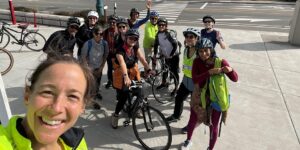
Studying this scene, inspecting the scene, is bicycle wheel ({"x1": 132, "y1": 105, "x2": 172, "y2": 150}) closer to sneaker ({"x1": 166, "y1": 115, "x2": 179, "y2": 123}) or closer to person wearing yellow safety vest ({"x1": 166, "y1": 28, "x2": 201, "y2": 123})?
sneaker ({"x1": 166, "y1": 115, "x2": 179, "y2": 123})

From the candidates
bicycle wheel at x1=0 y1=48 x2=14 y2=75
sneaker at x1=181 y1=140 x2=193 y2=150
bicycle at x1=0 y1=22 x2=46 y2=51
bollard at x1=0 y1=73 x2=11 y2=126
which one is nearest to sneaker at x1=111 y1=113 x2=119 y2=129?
sneaker at x1=181 y1=140 x2=193 y2=150

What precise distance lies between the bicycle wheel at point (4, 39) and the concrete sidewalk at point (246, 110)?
23 cm

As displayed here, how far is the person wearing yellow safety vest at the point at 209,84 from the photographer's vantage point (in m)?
3.89

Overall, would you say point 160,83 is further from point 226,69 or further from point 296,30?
point 296,30

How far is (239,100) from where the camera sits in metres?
6.50

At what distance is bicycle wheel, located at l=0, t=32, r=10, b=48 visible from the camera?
9507mm

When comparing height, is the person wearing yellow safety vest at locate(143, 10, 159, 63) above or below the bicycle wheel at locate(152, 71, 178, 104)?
above

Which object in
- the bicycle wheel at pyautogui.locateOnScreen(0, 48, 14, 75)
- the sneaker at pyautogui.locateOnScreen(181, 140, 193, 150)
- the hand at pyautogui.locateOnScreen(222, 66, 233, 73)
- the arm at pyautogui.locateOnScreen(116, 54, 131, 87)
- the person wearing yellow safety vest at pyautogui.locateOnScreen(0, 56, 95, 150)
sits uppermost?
the person wearing yellow safety vest at pyautogui.locateOnScreen(0, 56, 95, 150)

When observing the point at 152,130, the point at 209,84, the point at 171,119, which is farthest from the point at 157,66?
the point at 209,84

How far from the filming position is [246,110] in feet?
19.8

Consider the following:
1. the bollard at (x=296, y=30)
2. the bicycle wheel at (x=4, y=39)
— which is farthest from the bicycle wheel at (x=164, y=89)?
the bollard at (x=296, y=30)

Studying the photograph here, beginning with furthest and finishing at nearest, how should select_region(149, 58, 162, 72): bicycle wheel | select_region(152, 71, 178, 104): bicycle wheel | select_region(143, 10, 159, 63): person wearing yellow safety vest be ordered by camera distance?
select_region(149, 58, 162, 72): bicycle wheel < select_region(143, 10, 159, 63): person wearing yellow safety vest < select_region(152, 71, 178, 104): bicycle wheel

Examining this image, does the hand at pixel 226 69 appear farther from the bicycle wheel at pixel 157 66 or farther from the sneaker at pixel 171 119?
the bicycle wheel at pixel 157 66

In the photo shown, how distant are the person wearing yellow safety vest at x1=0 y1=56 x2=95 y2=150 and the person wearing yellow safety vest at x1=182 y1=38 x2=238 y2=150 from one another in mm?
2684
